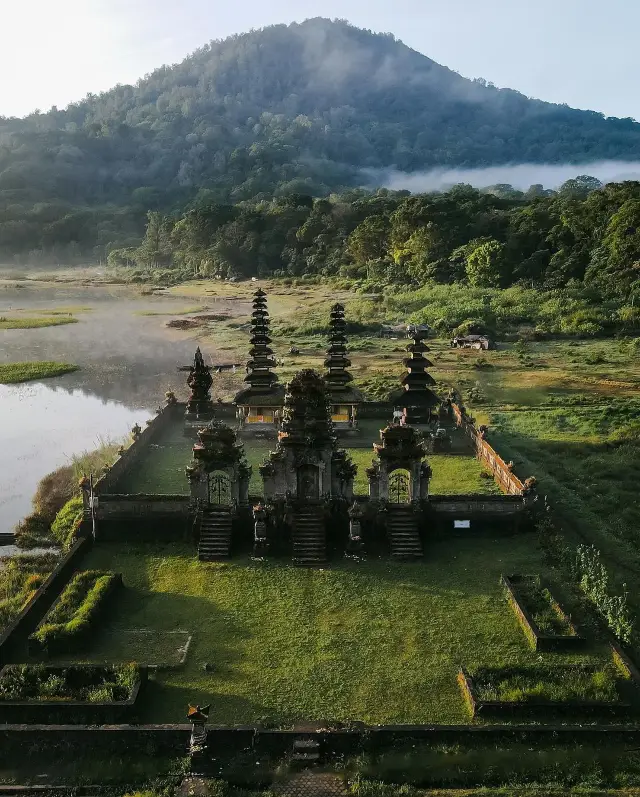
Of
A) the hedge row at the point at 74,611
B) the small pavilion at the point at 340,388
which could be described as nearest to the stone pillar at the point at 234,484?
the hedge row at the point at 74,611

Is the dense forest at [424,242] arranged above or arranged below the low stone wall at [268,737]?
above

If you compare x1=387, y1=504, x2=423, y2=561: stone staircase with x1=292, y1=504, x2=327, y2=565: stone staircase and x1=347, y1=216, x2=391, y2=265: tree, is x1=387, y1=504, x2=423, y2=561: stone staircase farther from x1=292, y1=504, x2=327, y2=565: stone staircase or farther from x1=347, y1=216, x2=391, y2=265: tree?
x1=347, y1=216, x2=391, y2=265: tree

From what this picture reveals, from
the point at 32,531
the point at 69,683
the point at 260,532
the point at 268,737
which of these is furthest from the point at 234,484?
the point at 268,737

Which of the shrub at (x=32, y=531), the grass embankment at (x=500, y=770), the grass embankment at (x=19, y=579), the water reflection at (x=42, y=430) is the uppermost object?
the grass embankment at (x=500, y=770)

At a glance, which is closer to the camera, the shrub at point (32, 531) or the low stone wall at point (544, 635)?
the low stone wall at point (544, 635)

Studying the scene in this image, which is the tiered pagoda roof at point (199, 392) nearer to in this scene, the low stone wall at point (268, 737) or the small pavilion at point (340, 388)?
the small pavilion at point (340, 388)

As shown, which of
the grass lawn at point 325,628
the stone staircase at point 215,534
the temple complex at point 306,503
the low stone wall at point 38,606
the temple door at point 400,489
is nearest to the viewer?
the grass lawn at point 325,628

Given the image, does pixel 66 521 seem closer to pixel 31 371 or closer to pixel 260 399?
pixel 260 399
